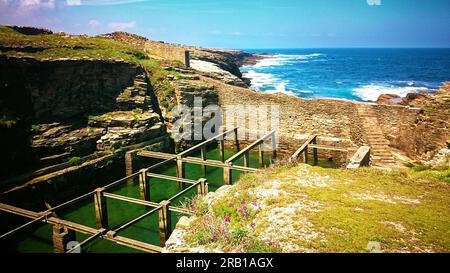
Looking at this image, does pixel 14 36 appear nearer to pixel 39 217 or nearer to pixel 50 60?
pixel 50 60

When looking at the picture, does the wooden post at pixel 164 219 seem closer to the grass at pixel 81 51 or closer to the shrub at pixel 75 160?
the shrub at pixel 75 160

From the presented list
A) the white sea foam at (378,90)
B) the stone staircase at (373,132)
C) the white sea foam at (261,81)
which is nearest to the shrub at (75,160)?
the stone staircase at (373,132)

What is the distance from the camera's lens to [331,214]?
888 centimetres

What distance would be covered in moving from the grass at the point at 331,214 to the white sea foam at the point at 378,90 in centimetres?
4490

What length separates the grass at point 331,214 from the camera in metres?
7.62

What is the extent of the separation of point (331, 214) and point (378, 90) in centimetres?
5920

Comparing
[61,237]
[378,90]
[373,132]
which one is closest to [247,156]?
[373,132]

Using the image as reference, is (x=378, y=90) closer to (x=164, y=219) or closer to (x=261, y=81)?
(x=261, y=81)

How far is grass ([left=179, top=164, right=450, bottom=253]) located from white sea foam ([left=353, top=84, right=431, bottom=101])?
Result: 4490cm

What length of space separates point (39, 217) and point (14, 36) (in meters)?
14.8

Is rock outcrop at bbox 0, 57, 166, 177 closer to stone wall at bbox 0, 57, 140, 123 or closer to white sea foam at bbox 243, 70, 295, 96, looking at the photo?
stone wall at bbox 0, 57, 140, 123

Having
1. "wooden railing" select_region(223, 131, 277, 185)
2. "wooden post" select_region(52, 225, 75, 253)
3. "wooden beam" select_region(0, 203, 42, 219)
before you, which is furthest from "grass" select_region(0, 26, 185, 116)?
"wooden post" select_region(52, 225, 75, 253)

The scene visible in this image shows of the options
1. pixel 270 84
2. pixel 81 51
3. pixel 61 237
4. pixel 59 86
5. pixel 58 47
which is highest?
pixel 58 47
